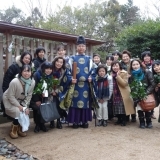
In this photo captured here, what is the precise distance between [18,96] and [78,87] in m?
1.23

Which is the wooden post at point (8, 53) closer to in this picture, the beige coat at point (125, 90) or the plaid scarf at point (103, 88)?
the plaid scarf at point (103, 88)

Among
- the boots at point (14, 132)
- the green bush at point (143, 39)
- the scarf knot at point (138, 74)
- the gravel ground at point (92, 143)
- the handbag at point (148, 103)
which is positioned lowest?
the gravel ground at point (92, 143)

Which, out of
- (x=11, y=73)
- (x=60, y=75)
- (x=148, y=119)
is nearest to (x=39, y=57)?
(x=60, y=75)

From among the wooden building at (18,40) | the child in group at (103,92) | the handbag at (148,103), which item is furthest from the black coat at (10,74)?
the handbag at (148,103)

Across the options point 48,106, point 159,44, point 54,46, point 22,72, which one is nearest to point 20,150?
point 48,106

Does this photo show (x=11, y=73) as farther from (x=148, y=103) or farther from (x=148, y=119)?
(x=148, y=119)

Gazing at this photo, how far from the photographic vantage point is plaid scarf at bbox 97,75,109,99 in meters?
4.89

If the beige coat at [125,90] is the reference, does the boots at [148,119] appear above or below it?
below

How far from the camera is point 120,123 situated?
5.07m

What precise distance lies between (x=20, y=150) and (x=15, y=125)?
68 cm

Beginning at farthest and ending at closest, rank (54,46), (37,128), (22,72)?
(54,46) → (37,128) → (22,72)

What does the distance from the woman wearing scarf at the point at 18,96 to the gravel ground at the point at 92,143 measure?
0.26m

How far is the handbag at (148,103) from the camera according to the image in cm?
459

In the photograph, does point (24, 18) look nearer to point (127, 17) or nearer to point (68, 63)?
point (127, 17)
